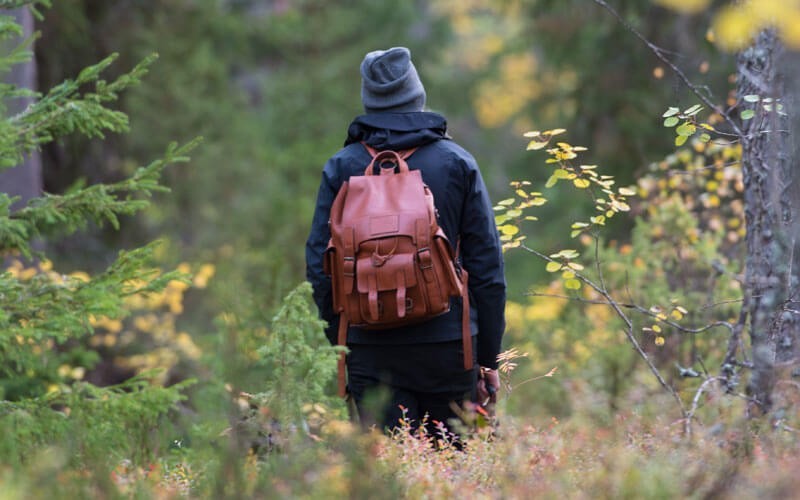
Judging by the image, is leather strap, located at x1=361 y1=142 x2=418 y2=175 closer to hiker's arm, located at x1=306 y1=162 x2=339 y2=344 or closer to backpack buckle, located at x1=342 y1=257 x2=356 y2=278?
hiker's arm, located at x1=306 y1=162 x2=339 y2=344

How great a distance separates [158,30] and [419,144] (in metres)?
9.61

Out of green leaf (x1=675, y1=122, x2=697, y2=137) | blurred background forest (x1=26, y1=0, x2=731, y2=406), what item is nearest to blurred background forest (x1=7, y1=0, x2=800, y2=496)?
blurred background forest (x1=26, y1=0, x2=731, y2=406)

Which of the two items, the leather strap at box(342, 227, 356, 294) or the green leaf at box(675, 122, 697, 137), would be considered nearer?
the leather strap at box(342, 227, 356, 294)

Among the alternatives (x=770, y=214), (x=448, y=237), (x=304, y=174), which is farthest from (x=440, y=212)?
(x=304, y=174)

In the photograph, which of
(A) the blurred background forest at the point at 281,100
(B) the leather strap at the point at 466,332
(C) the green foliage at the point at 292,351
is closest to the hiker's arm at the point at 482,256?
(B) the leather strap at the point at 466,332

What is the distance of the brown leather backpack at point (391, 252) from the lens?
3.70m

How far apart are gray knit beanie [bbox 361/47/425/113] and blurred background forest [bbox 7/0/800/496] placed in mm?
963

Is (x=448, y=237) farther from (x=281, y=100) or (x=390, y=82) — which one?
(x=281, y=100)

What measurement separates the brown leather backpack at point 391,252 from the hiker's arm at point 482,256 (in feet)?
0.61

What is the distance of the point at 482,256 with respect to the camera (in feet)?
13.0

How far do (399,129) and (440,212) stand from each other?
38 centimetres

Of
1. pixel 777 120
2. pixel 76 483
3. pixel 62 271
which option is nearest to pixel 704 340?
pixel 777 120

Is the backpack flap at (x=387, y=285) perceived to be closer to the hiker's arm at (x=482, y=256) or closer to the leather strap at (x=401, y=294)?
the leather strap at (x=401, y=294)

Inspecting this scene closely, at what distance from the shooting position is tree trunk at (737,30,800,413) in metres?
3.91
